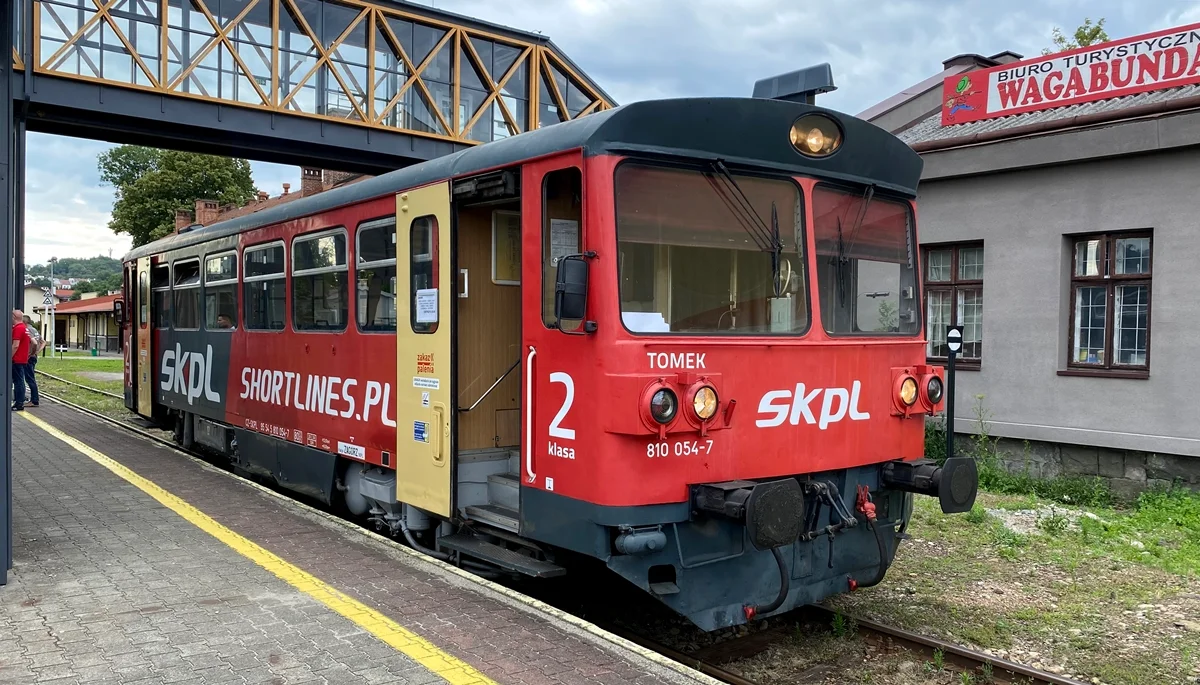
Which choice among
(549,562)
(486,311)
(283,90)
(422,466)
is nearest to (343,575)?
(422,466)

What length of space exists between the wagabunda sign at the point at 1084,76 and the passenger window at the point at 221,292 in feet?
32.7

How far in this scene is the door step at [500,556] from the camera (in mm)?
5334

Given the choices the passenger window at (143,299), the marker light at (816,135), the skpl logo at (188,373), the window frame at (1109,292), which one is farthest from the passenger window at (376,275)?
the window frame at (1109,292)

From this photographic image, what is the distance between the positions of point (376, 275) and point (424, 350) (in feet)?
3.27

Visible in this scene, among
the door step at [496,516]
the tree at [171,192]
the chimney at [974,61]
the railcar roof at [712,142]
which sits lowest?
the door step at [496,516]

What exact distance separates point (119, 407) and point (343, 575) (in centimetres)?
A: 1533

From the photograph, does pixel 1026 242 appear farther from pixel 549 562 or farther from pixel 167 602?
pixel 167 602

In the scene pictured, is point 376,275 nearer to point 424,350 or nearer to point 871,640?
point 424,350

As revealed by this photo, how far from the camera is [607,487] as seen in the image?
15.3 ft

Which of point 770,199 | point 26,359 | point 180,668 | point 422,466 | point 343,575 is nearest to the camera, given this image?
point 180,668

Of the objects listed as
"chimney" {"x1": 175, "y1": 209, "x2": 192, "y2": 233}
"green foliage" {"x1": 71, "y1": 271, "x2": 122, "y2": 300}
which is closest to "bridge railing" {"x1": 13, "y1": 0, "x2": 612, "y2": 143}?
"chimney" {"x1": 175, "y1": 209, "x2": 192, "y2": 233}

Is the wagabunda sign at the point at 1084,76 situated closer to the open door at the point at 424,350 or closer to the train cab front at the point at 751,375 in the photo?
the train cab front at the point at 751,375

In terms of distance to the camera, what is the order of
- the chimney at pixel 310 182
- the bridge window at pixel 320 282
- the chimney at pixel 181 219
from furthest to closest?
the chimney at pixel 181 219
the chimney at pixel 310 182
the bridge window at pixel 320 282

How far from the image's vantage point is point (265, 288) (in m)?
8.84
